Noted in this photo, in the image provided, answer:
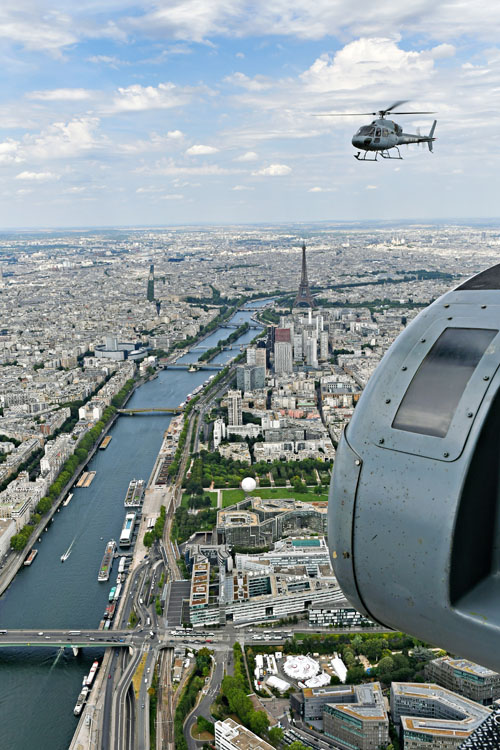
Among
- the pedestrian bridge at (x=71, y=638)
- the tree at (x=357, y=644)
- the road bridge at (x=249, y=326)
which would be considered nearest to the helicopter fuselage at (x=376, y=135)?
the tree at (x=357, y=644)

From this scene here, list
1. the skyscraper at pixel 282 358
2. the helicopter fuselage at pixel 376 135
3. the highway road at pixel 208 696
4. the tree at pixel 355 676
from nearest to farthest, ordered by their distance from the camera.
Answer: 1. the helicopter fuselage at pixel 376 135
2. the highway road at pixel 208 696
3. the tree at pixel 355 676
4. the skyscraper at pixel 282 358

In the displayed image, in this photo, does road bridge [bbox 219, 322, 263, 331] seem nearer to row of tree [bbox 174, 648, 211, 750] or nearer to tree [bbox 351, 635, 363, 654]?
tree [bbox 351, 635, 363, 654]

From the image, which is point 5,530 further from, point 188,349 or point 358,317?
point 358,317

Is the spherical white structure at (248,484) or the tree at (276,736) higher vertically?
the spherical white structure at (248,484)

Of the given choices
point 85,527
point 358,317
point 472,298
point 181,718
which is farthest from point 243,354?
point 472,298

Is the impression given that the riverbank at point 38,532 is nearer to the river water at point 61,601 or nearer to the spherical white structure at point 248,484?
the river water at point 61,601

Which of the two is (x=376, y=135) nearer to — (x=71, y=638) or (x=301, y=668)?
(x=301, y=668)

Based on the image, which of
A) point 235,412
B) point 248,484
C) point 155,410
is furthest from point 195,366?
point 248,484

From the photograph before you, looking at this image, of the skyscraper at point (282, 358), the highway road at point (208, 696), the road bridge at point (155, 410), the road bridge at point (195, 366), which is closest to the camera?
the highway road at point (208, 696)
